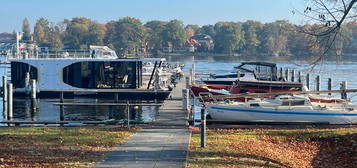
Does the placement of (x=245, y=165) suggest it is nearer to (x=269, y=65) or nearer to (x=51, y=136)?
(x=51, y=136)

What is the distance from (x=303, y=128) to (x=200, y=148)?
21.4 feet

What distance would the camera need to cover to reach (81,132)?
16.2 metres

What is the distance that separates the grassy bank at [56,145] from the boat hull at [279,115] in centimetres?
638

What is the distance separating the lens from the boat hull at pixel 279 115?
21.2m

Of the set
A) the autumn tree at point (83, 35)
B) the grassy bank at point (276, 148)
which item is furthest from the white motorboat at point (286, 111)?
the autumn tree at point (83, 35)

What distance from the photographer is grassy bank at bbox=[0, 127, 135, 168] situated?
1179 centimetres

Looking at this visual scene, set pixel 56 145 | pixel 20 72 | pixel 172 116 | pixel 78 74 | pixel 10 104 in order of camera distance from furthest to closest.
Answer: pixel 20 72 < pixel 78 74 < pixel 10 104 < pixel 172 116 < pixel 56 145

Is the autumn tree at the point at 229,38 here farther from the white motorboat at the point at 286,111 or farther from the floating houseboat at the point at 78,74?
the white motorboat at the point at 286,111

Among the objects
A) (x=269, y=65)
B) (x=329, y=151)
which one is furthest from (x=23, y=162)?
(x=269, y=65)

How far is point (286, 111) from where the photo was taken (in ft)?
70.9

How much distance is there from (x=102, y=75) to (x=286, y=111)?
942 inches

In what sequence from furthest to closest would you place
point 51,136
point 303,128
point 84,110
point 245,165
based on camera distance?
point 84,110
point 303,128
point 51,136
point 245,165

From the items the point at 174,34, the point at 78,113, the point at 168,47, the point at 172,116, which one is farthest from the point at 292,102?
the point at 174,34

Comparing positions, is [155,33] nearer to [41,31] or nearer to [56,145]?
[41,31]
